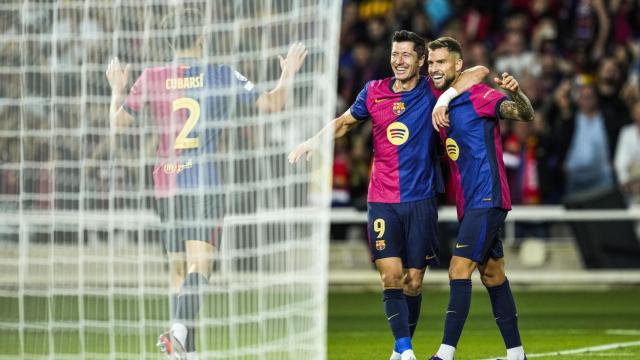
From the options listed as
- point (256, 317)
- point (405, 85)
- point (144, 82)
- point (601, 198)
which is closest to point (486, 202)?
point (405, 85)

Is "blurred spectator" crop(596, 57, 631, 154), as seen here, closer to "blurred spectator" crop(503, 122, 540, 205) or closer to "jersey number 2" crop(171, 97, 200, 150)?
"blurred spectator" crop(503, 122, 540, 205)

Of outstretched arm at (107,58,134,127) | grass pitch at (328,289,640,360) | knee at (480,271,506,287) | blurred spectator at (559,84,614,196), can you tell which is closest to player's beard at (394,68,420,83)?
knee at (480,271,506,287)

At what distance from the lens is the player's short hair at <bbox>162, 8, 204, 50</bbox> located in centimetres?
948

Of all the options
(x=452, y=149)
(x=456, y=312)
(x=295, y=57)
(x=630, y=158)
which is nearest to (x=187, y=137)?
(x=295, y=57)

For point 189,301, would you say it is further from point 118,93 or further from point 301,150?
point 118,93

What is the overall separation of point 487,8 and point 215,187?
45.0ft

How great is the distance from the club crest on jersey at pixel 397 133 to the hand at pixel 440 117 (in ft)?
1.40

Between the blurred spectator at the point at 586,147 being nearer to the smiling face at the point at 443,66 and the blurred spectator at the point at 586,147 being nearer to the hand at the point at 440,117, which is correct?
the smiling face at the point at 443,66

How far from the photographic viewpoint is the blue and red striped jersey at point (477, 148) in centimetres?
993

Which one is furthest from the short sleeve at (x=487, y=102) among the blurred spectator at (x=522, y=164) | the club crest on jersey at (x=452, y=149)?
the blurred spectator at (x=522, y=164)

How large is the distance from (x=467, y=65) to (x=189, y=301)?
11.8 meters

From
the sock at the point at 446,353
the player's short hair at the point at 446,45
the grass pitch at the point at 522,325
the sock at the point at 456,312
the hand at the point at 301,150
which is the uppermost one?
the player's short hair at the point at 446,45

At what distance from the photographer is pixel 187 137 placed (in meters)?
9.87

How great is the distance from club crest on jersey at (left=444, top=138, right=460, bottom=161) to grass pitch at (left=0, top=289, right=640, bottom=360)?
1.99m
